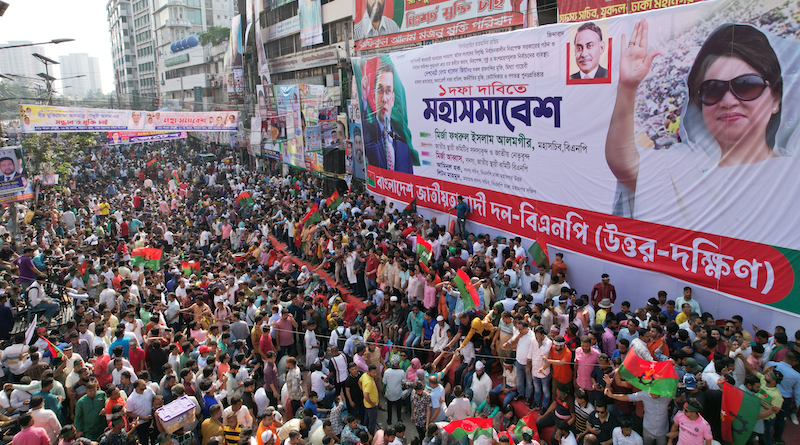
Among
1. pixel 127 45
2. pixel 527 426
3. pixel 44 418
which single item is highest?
pixel 127 45

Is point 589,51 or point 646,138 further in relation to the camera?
point 589,51

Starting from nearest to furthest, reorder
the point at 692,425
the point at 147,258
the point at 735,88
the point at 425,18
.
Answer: the point at 692,425 → the point at 735,88 → the point at 147,258 → the point at 425,18

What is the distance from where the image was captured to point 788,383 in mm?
5703

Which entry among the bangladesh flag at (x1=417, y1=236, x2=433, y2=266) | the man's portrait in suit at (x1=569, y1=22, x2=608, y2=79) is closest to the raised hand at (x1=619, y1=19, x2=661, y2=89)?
the man's portrait in suit at (x1=569, y1=22, x2=608, y2=79)

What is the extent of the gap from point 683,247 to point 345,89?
66.2 ft

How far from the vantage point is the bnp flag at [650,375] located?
5.68 meters

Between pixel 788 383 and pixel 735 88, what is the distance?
4.00 metres

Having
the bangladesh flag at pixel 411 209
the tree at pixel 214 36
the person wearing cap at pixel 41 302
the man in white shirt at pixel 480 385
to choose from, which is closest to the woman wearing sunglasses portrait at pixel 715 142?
the man in white shirt at pixel 480 385

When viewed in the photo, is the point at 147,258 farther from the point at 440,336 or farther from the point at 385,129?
the point at 440,336

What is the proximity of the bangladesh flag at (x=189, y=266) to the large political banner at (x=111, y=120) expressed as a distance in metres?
14.7

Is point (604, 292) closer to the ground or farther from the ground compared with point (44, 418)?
farther from the ground

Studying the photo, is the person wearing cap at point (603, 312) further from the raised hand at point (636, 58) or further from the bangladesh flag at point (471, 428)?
the raised hand at point (636, 58)

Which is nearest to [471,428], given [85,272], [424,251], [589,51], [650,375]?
[650,375]

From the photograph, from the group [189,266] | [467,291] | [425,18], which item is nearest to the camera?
[467,291]
